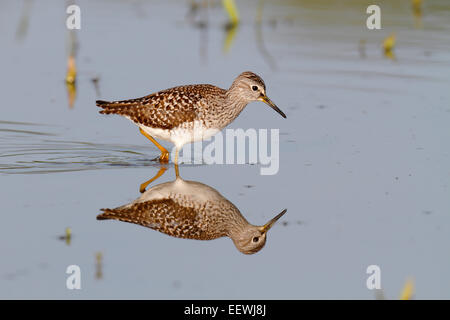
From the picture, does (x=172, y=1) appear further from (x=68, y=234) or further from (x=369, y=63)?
(x=68, y=234)

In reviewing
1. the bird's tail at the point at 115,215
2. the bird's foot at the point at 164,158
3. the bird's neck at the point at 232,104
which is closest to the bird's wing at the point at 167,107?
the bird's neck at the point at 232,104

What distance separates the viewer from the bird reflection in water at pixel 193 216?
892cm

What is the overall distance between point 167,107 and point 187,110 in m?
0.28

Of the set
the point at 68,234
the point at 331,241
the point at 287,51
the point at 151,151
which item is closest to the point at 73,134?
the point at 151,151

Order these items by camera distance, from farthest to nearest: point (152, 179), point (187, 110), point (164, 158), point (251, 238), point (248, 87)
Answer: point (248, 87) → point (164, 158) → point (187, 110) → point (152, 179) → point (251, 238)

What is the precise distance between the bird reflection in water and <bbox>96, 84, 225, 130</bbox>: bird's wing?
163 cm

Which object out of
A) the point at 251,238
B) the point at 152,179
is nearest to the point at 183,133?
the point at 152,179

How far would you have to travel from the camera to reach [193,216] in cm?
935

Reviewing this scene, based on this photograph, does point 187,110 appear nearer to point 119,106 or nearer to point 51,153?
point 119,106

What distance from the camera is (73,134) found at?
1243 centimetres

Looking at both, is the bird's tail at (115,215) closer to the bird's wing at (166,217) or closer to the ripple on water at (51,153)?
the bird's wing at (166,217)

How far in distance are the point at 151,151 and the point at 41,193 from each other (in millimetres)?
2525

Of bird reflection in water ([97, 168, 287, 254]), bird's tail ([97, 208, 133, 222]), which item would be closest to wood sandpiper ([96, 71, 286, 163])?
bird reflection in water ([97, 168, 287, 254])

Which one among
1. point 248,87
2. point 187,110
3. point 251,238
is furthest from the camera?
point 248,87
